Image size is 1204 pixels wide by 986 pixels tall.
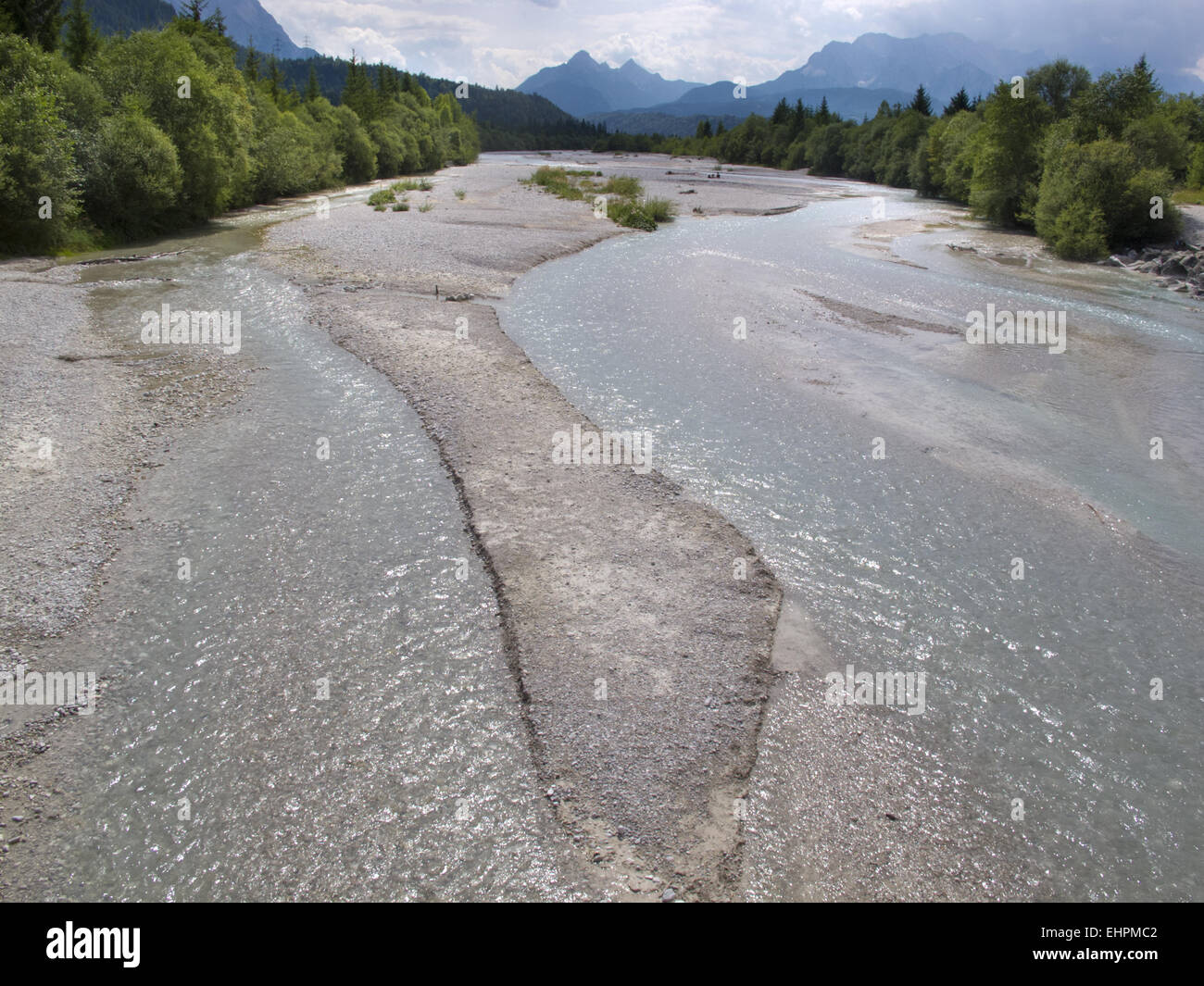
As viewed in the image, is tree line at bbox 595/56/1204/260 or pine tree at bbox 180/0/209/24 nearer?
tree line at bbox 595/56/1204/260

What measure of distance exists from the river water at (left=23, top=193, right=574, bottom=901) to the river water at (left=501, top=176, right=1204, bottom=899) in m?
2.33

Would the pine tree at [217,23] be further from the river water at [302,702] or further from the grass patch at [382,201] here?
the river water at [302,702]

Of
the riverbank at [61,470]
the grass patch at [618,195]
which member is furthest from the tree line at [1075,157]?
the riverbank at [61,470]

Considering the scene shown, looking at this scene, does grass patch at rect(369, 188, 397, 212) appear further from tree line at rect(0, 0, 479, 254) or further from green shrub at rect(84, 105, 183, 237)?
green shrub at rect(84, 105, 183, 237)

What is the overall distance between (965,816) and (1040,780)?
3.09 ft

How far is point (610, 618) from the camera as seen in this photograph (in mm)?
7570

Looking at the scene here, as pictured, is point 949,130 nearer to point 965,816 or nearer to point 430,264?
point 430,264

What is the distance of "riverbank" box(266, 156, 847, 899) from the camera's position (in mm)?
5387

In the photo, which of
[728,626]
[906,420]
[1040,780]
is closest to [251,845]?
[728,626]

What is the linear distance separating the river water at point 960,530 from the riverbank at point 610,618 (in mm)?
423

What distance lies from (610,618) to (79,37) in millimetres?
68163

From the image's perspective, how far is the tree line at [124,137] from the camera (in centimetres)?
2389

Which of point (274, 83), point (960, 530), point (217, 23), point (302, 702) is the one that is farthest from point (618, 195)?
point (302, 702)

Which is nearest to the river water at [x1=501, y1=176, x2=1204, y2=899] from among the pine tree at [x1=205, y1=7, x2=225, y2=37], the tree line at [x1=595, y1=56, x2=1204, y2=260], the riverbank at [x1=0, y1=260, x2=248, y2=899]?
the riverbank at [x1=0, y1=260, x2=248, y2=899]
